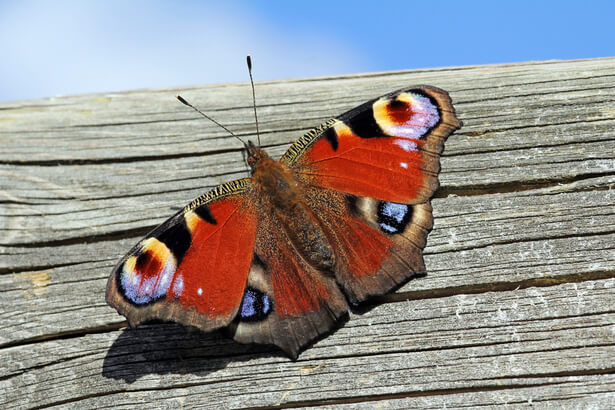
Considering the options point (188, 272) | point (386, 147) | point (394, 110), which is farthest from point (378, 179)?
point (188, 272)

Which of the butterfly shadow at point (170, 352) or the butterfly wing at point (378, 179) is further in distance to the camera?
the butterfly wing at point (378, 179)

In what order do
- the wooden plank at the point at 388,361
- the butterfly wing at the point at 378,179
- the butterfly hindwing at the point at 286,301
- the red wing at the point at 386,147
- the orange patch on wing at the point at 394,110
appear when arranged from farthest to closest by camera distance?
the orange patch on wing at the point at 394,110 < the red wing at the point at 386,147 < the butterfly wing at the point at 378,179 < the butterfly hindwing at the point at 286,301 < the wooden plank at the point at 388,361

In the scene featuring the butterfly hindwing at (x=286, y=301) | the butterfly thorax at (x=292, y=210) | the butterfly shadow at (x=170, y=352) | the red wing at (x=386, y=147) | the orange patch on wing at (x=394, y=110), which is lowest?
the butterfly shadow at (x=170, y=352)

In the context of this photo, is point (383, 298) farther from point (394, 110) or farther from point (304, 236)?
point (394, 110)

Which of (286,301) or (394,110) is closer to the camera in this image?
(286,301)

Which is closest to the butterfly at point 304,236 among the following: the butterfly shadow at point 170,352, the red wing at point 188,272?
A: the red wing at point 188,272

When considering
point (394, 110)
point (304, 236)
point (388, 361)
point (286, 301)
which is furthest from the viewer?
point (394, 110)

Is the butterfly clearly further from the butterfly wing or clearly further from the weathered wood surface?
the weathered wood surface

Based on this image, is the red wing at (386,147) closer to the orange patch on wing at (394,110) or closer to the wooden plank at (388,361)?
the orange patch on wing at (394,110)
